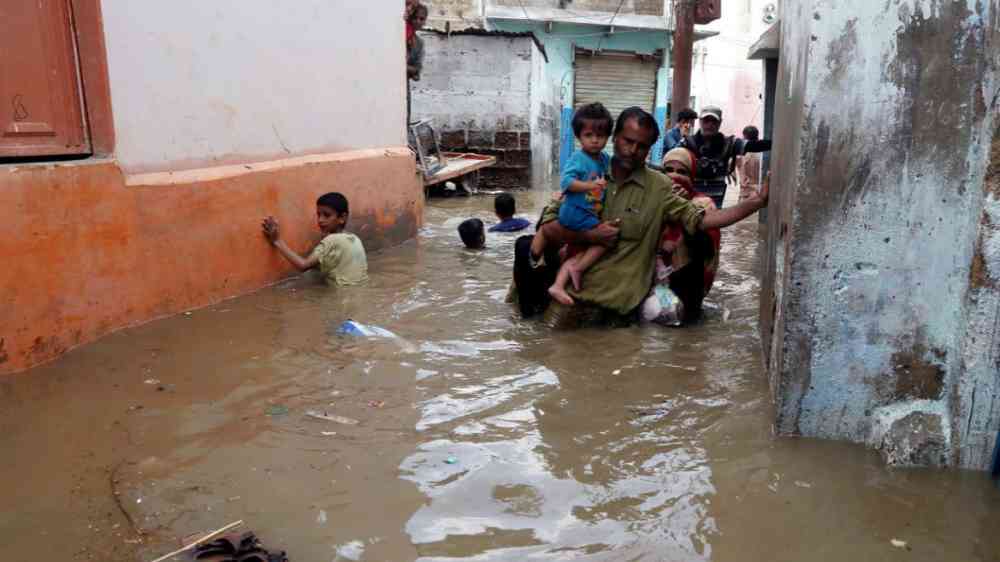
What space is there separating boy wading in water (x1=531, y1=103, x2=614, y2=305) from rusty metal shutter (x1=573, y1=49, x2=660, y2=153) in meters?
17.9

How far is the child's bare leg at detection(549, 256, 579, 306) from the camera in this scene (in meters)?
4.14

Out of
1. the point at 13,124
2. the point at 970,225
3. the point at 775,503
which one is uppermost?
the point at 13,124

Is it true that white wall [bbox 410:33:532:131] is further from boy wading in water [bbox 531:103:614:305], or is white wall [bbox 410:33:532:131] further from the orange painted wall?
boy wading in water [bbox 531:103:614:305]

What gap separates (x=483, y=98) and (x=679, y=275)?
11606 millimetres

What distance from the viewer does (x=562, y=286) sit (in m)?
4.20

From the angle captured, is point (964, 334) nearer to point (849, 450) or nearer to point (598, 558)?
point (849, 450)

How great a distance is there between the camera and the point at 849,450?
2629 mm

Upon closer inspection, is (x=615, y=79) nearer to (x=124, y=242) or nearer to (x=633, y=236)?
(x=633, y=236)

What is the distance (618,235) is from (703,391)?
119 cm

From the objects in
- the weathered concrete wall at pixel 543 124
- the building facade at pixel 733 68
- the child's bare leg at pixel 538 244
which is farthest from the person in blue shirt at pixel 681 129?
the building facade at pixel 733 68

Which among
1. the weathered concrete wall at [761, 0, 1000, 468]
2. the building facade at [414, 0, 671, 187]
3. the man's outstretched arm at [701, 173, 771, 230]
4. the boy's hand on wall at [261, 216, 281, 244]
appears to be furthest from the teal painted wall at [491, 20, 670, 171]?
the weathered concrete wall at [761, 0, 1000, 468]

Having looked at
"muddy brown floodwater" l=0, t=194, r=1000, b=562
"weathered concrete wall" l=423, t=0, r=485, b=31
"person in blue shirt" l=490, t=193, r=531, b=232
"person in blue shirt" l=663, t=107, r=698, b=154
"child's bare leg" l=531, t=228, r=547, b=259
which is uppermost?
"weathered concrete wall" l=423, t=0, r=485, b=31

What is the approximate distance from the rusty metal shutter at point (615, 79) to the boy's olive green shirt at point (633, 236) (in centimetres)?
1795

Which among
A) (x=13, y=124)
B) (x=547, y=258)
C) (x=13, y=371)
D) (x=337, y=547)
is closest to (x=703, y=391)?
(x=547, y=258)
